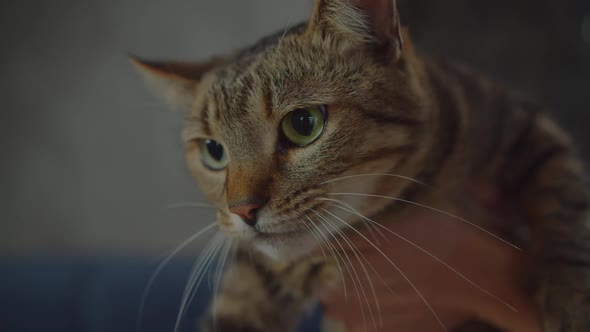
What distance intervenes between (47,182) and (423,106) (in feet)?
2.15

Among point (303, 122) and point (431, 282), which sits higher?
point (303, 122)

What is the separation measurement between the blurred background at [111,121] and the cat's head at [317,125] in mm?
85

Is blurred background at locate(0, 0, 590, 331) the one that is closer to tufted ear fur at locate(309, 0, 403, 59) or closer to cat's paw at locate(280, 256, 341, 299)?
tufted ear fur at locate(309, 0, 403, 59)

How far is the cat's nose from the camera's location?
21.9 inches

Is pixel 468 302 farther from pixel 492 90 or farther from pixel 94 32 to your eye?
pixel 94 32

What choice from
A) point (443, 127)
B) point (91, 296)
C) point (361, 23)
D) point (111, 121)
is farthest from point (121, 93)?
point (443, 127)

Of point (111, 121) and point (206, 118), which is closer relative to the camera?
point (206, 118)

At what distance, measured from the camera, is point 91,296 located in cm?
77

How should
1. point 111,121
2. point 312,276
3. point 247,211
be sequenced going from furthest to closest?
point 111,121
point 312,276
point 247,211

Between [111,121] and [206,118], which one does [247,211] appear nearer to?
[206,118]

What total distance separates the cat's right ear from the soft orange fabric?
0.38 m

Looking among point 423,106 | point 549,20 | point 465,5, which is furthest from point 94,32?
point 549,20

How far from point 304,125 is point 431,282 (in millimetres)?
304

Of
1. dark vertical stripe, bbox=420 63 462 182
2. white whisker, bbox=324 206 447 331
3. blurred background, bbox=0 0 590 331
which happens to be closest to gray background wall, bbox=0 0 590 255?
blurred background, bbox=0 0 590 331
